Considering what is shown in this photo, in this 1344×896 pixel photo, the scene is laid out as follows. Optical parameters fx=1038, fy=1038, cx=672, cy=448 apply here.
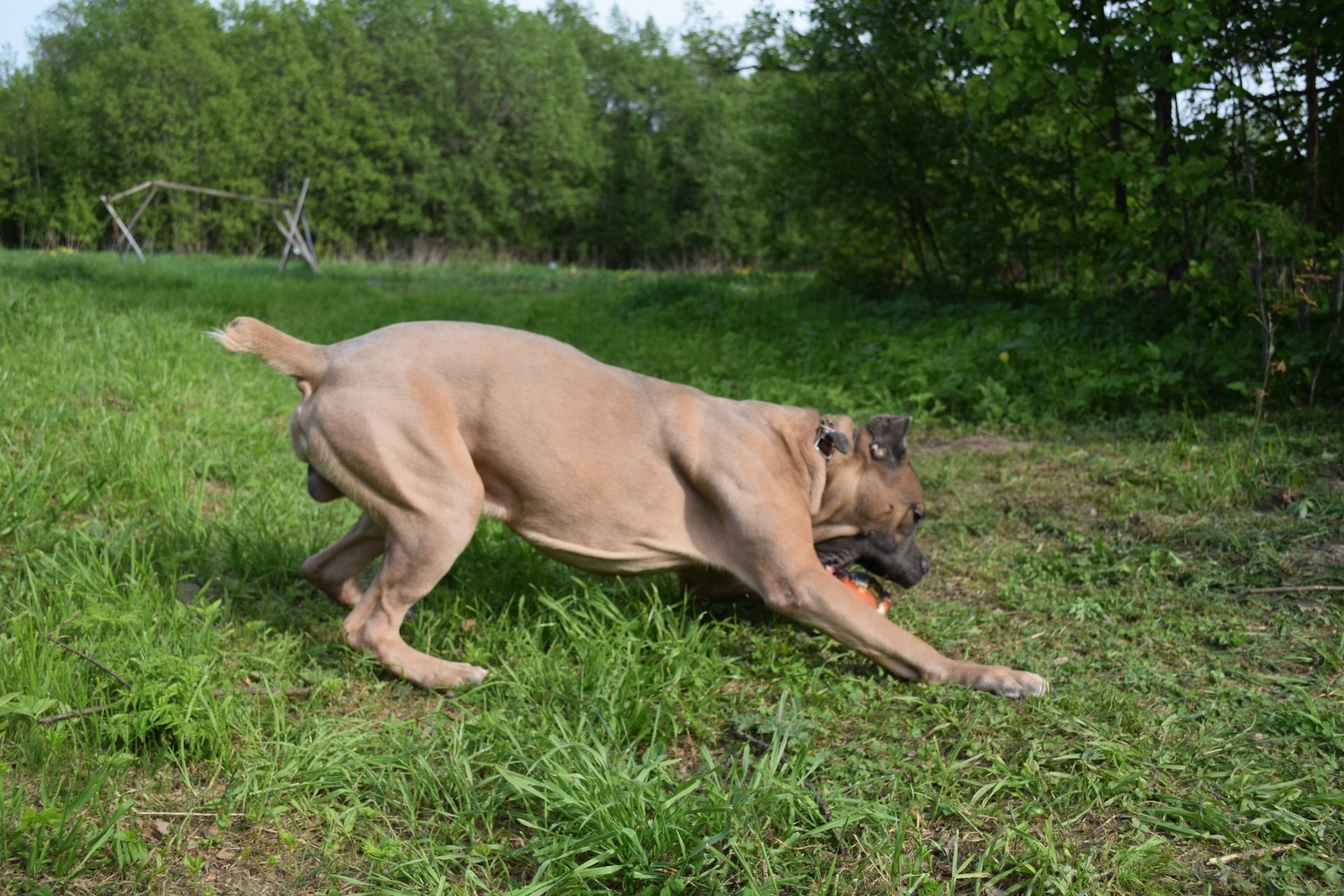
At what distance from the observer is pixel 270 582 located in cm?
446

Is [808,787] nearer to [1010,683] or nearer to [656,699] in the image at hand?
[656,699]

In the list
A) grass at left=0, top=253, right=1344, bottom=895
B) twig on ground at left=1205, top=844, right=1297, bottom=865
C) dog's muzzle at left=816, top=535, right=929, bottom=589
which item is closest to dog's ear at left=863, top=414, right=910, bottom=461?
dog's muzzle at left=816, top=535, right=929, bottom=589

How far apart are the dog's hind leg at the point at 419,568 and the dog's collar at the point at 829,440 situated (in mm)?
1368

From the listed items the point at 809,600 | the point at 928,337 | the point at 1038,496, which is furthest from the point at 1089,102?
the point at 809,600

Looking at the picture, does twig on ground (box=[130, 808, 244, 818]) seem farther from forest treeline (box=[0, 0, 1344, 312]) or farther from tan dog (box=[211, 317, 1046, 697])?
forest treeline (box=[0, 0, 1344, 312])

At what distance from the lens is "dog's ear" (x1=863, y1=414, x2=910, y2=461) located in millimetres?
4238

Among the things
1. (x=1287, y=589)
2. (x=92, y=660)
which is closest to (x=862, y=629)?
→ (x=1287, y=589)

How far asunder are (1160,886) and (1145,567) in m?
2.28

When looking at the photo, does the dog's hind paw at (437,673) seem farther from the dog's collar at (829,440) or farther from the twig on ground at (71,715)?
the dog's collar at (829,440)

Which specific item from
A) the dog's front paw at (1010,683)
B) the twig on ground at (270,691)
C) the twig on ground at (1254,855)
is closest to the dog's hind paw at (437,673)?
the twig on ground at (270,691)

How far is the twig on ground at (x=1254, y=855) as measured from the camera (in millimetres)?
2531

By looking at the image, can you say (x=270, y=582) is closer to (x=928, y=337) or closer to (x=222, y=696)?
(x=222, y=696)

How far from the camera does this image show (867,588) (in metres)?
4.39

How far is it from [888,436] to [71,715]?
9.95 feet
